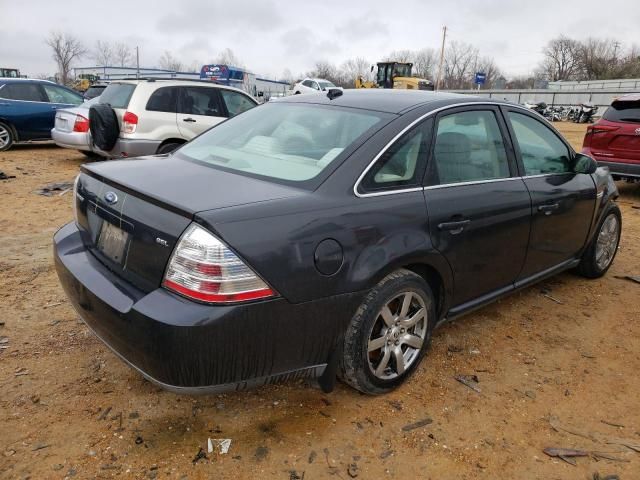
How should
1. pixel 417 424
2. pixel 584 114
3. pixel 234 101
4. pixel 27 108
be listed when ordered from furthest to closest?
pixel 584 114 < pixel 27 108 < pixel 234 101 < pixel 417 424

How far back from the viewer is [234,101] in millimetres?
9148

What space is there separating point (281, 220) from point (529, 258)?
2217 mm

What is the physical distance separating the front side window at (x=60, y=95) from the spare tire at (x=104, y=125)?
471cm

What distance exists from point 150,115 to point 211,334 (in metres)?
6.63

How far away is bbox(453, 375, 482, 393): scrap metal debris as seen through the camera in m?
2.99

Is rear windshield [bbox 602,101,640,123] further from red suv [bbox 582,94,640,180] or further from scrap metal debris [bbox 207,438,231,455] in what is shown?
scrap metal debris [bbox 207,438,231,455]

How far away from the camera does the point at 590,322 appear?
395 centimetres

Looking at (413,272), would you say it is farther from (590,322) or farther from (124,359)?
(590,322)

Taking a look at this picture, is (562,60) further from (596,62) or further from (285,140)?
(285,140)

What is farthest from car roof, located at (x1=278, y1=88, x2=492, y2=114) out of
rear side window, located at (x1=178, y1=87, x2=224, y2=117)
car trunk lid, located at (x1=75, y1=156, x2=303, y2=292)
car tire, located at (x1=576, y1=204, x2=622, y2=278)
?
rear side window, located at (x1=178, y1=87, x2=224, y2=117)

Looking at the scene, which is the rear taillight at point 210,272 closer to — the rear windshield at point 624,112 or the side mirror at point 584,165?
the side mirror at point 584,165

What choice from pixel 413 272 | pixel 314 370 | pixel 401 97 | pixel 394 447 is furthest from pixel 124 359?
pixel 401 97

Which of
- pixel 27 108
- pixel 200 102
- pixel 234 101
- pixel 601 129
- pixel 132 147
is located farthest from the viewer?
pixel 27 108

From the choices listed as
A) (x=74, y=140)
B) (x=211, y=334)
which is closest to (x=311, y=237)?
(x=211, y=334)
